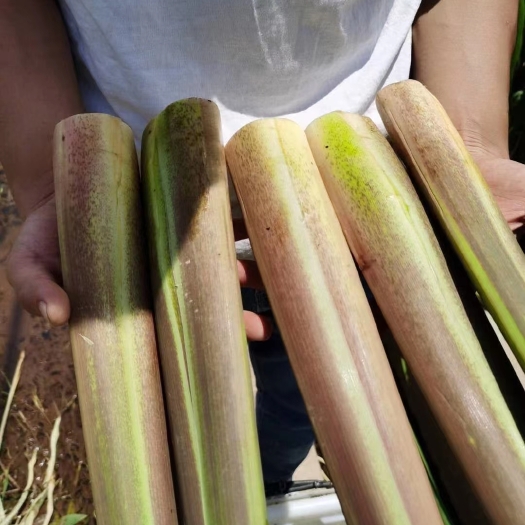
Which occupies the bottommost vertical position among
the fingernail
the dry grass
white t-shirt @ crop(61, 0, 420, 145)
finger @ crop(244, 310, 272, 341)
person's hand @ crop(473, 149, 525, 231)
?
the dry grass

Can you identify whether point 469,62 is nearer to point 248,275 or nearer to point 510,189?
point 510,189

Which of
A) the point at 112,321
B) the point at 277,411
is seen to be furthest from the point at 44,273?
the point at 277,411

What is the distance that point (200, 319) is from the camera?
77 centimetres

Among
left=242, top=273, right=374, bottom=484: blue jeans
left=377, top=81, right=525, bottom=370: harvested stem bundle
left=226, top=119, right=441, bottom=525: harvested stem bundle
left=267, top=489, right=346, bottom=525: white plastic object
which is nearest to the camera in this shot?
left=226, top=119, right=441, bottom=525: harvested stem bundle

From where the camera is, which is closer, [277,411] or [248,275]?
[248,275]

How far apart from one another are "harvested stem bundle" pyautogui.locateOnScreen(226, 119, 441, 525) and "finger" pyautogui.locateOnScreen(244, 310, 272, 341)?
0.71ft

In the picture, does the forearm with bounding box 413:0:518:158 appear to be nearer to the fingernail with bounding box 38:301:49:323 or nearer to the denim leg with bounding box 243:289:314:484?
the denim leg with bounding box 243:289:314:484

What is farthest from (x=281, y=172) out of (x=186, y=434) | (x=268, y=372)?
(x=268, y=372)

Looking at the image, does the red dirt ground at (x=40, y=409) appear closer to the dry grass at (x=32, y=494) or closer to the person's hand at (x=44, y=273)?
the dry grass at (x=32, y=494)

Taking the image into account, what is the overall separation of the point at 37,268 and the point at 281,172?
41 centimetres

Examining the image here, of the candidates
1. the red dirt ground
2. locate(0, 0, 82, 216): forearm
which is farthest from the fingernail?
the red dirt ground

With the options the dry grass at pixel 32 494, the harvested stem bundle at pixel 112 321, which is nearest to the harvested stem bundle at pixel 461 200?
the harvested stem bundle at pixel 112 321

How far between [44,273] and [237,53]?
474mm

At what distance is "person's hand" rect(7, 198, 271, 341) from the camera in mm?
762
